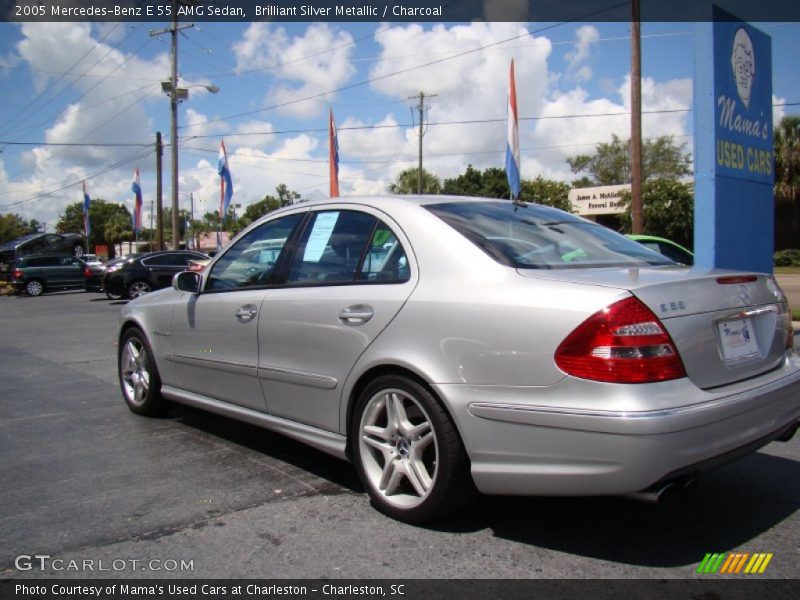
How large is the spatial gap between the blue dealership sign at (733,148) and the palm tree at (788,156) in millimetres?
31129

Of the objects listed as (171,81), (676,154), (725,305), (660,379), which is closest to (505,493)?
(660,379)

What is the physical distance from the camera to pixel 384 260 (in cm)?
346

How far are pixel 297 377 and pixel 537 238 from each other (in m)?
1.45

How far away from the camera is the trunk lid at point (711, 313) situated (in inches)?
106

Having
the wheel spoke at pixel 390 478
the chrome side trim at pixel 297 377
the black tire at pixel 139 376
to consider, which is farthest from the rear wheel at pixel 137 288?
the wheel spoke at pixel 390 478

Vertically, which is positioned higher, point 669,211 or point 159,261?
point 669,211

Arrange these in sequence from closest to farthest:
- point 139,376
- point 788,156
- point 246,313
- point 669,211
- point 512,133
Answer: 1. point 246,313
2. point 139,376
3. point 512,133
4. point 669,211
5. point 788,156

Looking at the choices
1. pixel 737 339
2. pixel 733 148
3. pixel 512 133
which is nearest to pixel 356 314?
pixel 737 339

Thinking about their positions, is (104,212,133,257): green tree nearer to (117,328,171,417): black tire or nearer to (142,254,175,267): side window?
(142,254,175,267): side window

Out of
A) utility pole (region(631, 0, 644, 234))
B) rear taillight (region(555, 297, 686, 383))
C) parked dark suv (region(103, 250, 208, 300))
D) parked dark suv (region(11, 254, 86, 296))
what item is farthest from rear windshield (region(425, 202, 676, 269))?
parked dark suv (region(11, 254, 86, 296))

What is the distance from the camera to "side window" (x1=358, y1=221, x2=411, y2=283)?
3.34m

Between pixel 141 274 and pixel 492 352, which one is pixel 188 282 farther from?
pixel 141 274

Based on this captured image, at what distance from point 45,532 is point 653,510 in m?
2.88

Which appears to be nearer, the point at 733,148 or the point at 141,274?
the point at 733,148
